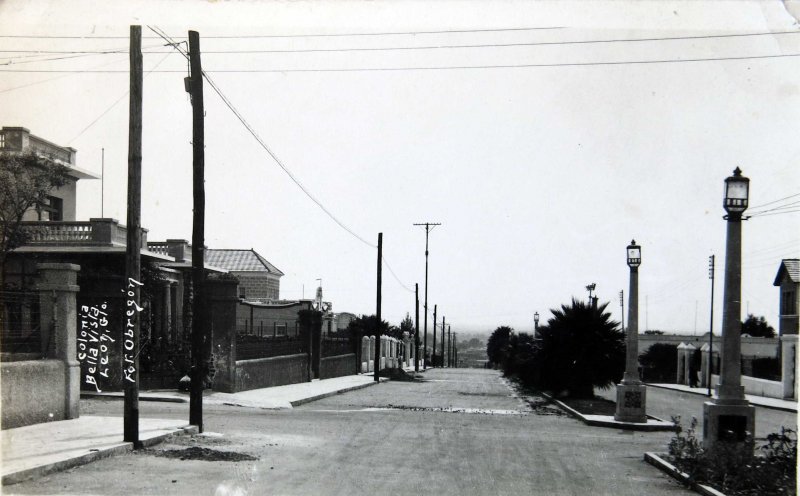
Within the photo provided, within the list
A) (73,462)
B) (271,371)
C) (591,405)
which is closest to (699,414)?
(591,405)

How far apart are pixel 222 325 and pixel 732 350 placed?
14.0 meters

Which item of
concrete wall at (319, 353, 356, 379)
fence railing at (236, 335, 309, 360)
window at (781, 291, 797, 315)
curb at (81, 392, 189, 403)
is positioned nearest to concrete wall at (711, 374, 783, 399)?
window at (781, 291, 797, 315)

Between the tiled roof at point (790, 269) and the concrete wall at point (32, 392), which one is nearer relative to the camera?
the concrete wall at point (32, 392)

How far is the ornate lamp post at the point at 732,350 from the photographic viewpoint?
10.5 meters

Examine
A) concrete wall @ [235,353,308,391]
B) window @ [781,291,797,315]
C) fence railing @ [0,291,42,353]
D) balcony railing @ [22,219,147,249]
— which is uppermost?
balcony railing @ [22,219,147,249]

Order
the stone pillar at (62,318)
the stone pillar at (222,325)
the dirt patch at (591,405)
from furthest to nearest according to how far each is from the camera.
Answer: the stone pillar at (222,325), the dirt patch at (591,405), the stone pillar at (62,318)

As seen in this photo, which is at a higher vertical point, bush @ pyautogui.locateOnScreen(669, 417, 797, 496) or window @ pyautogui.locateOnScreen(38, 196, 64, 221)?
window @ pyautogui.locateOnScreen(38, 196, 64, 221)

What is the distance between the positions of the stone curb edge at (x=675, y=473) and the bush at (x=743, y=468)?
0.07 meters

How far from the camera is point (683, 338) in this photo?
69.9m

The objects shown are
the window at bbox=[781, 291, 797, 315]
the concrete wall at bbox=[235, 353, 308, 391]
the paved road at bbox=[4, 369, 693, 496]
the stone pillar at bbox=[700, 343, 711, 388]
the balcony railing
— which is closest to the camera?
the paved road at bbox=[4, 369, 693, 496]

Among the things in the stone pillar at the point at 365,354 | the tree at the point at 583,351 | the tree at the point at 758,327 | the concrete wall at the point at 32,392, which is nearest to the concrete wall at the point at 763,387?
the tree at the point at 583,351

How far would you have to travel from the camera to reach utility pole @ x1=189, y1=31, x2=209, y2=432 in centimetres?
1345

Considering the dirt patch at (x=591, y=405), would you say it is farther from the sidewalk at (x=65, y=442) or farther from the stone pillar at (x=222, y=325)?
the sidewalk at (x=65, y=442)

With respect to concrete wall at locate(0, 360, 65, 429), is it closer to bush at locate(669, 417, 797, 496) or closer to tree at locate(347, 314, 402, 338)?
bush at locate(669, 417, 797, 496)
